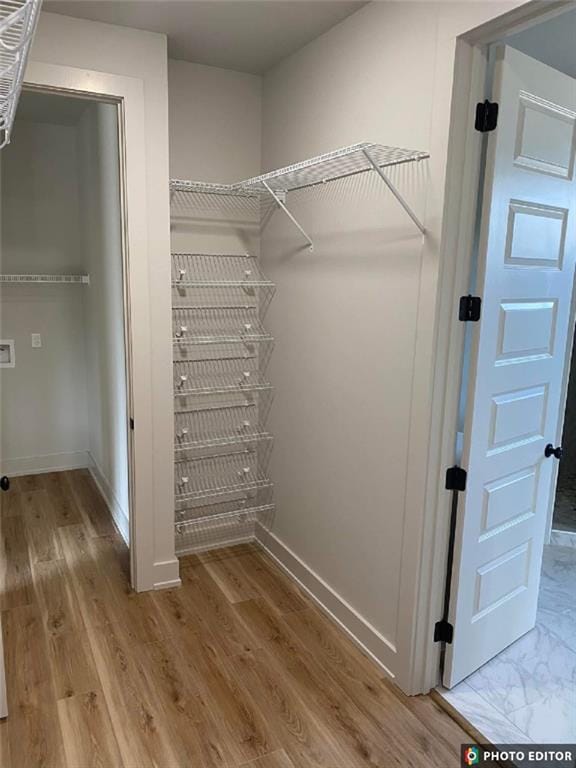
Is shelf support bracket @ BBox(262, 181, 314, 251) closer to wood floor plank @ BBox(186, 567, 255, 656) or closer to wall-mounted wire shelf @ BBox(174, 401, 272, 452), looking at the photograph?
wall-mounted wire shelf @ BBox(174, 401, 272, 452)

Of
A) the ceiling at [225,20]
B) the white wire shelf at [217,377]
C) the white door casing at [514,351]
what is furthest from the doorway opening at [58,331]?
the white door casing at [514,351]

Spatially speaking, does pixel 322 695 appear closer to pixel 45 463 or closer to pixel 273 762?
pixel 273 762

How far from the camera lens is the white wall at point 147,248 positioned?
2.31 metres

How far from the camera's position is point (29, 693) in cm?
212

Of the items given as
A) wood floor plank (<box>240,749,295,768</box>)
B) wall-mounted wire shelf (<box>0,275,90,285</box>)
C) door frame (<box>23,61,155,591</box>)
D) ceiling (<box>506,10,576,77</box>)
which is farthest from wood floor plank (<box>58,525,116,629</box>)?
ceiling (<box>506,10,576,77</box>)

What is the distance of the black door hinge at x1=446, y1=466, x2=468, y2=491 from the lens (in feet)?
6.64

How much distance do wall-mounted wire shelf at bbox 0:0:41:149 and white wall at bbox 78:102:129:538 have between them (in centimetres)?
145

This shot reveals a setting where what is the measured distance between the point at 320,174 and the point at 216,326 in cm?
101

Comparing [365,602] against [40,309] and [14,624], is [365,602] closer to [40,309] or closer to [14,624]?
[14,624]

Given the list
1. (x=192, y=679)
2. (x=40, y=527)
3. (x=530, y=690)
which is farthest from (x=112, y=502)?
(x=530, y=690)

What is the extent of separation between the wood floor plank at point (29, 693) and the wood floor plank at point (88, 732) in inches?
1.2

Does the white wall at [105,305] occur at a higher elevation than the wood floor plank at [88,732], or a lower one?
higher

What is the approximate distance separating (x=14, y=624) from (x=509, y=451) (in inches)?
88.8

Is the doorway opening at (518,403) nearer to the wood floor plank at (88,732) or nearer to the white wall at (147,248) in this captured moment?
the wood floor plank at (88,732)
